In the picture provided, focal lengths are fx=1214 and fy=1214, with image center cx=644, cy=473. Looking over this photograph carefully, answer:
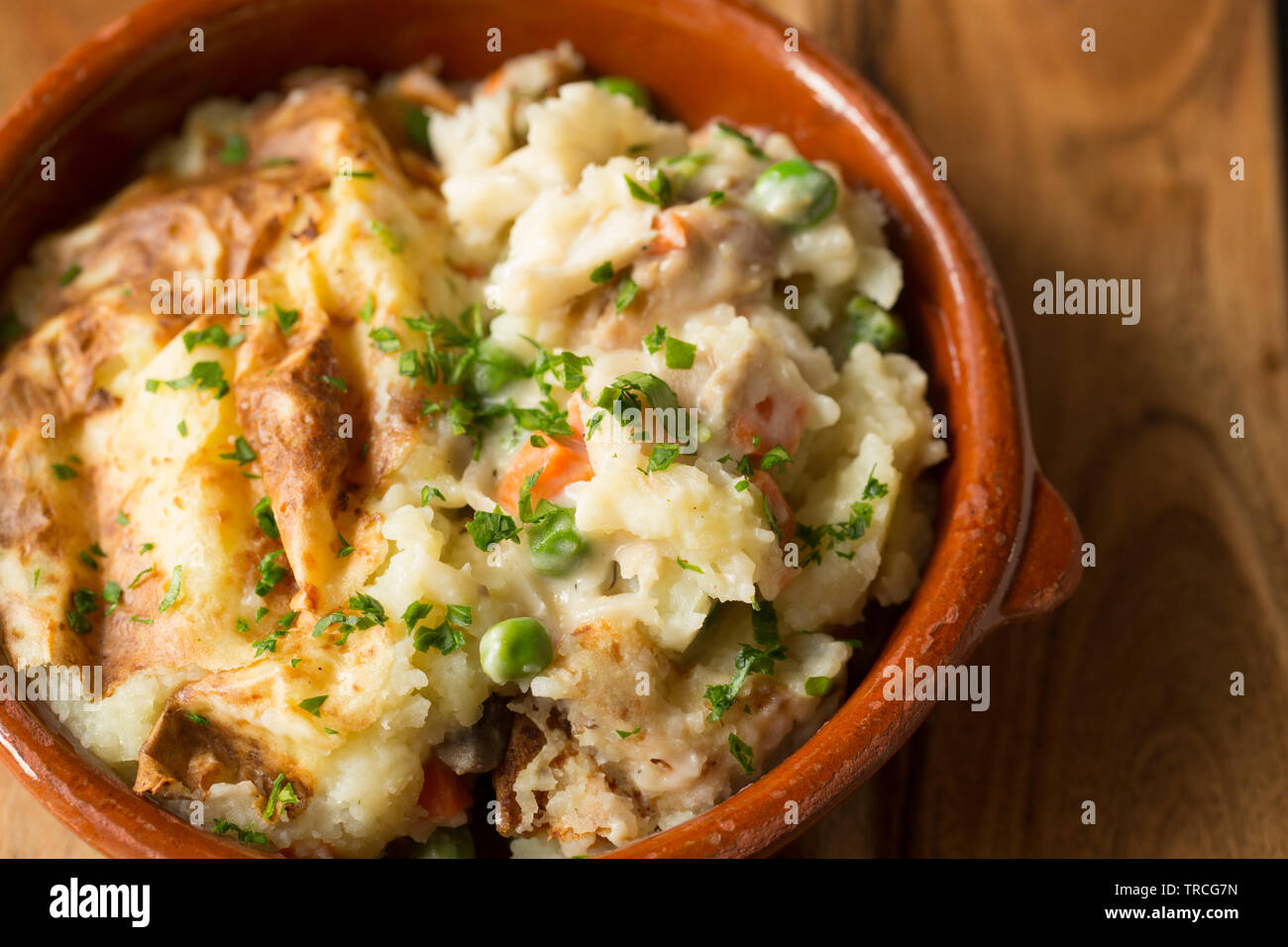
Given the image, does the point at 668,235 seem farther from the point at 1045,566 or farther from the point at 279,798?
the point at 279,798

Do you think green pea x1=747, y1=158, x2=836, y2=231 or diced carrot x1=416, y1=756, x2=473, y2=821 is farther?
green pea x1=747, y1=158, x2=836, y2=231

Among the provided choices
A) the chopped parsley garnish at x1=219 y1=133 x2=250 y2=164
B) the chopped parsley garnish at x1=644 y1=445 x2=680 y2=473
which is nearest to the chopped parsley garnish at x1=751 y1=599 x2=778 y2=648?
the chopped parsley garnish at x1=644 y1=445 x2=680 y2=473

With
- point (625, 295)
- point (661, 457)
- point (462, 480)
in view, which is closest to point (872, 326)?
point (625, 295)

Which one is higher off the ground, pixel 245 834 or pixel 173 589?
pixel 173 589

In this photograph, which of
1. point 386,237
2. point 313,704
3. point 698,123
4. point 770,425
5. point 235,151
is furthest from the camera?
point 698,123

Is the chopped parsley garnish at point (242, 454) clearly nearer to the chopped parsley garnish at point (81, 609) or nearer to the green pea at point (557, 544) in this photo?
the chopped parsley garnish at point (81, 609)

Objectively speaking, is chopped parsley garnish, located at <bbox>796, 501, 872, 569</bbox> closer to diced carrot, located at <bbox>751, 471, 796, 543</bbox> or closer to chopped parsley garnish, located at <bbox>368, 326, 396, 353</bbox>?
diced carrot, located at <bbox>751, 471, 796, 543</bbox>
